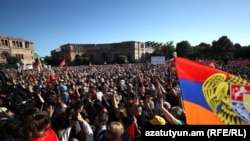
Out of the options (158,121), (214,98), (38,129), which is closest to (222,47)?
(158,121)

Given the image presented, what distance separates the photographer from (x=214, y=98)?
9.37ft

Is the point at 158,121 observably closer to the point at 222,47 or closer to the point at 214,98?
the point at 214,98

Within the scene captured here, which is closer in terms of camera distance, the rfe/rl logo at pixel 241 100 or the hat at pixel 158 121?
the rfe/rl logo at pixel 241 100

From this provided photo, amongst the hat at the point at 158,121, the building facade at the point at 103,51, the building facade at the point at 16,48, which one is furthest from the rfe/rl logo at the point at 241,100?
the building facade at the point at 103,51

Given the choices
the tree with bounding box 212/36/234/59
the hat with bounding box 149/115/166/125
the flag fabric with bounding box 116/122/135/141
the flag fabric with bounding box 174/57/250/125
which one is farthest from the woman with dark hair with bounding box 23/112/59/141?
the tree with bounding box 212/36/234/59

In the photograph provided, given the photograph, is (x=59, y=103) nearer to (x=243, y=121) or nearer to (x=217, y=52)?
(x=243, y=121)

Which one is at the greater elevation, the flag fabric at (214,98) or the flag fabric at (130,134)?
the flag fabric at (214,98)

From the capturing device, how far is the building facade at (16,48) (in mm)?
84238

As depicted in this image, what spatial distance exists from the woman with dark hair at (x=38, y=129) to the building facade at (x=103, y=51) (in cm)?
13010

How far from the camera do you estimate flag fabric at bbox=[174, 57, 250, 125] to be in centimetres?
268

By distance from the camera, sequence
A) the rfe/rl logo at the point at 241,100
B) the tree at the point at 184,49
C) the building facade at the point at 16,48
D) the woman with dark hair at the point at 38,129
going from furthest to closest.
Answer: the tree at the point at 184,49
the building facade at the point at 16,48
the woman with dark hair at the point at 38,129
the rfe/rl logo at the point at 241,100

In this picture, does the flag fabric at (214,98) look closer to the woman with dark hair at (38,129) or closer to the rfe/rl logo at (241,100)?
the rfe/rl logo at (241,100)

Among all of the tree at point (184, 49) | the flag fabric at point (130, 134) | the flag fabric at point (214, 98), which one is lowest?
the flag fabric at point (130, 134)

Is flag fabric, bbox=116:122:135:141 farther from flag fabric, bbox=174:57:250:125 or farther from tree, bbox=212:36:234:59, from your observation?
tree, bbox=212:36:234:59
